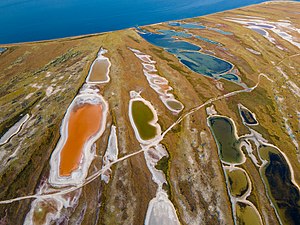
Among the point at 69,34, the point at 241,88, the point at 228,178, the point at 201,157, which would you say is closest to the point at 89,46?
the point at 69,34

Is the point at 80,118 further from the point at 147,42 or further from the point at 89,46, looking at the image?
the point at 147,42

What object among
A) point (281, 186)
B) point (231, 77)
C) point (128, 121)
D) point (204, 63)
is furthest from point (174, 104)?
point (204, 63)

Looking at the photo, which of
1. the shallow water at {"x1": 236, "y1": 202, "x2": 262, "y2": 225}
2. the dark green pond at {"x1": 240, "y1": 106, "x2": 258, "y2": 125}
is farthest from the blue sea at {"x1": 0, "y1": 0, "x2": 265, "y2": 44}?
the shallow water at {"x1": 236, "y1": 202, "x2": 262, "y2": 225}

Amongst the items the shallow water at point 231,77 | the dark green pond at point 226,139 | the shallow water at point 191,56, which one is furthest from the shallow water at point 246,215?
the shallow water at point 231,77

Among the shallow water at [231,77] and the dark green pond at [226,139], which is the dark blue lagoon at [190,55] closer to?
the shallow water at [231,77]

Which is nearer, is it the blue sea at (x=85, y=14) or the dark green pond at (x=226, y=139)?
the dark green pond at (x=226, y=139)

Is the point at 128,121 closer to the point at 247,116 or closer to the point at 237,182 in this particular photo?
the point at 237,182
